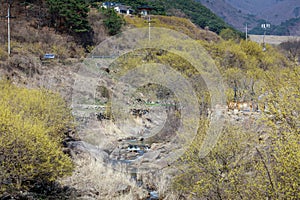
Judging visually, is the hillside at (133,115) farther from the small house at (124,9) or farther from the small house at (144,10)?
the small house at (144,10)

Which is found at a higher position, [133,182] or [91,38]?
[91,38]

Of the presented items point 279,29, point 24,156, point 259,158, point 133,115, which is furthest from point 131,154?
point 279,29

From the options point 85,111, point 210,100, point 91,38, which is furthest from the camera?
point 91,38

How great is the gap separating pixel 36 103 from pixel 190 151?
718 centimetres

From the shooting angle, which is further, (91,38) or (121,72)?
(91,38)

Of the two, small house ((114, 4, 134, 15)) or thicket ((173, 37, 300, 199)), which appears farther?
small house ((114, 4, 134, 15))

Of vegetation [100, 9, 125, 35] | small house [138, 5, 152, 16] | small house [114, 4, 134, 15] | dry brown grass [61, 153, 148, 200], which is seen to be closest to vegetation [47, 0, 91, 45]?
vegetation [100, 9, 125, 35]

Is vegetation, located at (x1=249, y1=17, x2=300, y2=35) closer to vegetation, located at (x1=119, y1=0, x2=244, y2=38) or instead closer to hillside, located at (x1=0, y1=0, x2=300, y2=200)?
vegetation, located at (x1=119, y1=0, x2=244, y2=38)

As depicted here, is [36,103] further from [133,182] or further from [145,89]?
[145,89]

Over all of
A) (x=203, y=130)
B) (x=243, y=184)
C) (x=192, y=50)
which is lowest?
(x=243, y=184)

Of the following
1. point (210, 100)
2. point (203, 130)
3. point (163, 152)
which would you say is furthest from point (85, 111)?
point (203, 130)

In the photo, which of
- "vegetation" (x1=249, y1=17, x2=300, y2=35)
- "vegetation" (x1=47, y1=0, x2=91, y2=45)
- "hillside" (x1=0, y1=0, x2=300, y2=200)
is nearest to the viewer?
"hillside" (x1=0, y1=0, x2=300, y2=200)

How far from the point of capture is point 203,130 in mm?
11555

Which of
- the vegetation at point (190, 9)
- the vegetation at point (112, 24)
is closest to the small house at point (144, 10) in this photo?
the vegetation at point (190, 9)
